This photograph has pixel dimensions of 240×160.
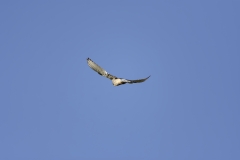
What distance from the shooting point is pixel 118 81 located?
3206cm

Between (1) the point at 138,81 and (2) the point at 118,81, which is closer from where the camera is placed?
(1) the point at 138,81

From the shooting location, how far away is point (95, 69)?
32.8m

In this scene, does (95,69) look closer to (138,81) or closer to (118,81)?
(118,81)

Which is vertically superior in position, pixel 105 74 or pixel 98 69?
pixel 98 69

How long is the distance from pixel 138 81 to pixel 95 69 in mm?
4779

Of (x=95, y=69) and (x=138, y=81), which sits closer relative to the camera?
(x=138, y=81)

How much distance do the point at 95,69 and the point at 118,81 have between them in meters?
2.41

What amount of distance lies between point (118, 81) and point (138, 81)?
272 cm

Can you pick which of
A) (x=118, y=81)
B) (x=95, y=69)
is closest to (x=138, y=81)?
(x=118, y=81)

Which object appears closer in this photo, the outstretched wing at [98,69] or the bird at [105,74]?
the bird at [105,74]

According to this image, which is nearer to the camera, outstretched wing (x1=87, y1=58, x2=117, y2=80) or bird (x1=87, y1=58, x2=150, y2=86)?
bird (x1=87, y1=58, x2=150, y2=86)

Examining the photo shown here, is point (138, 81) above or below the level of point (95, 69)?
below
